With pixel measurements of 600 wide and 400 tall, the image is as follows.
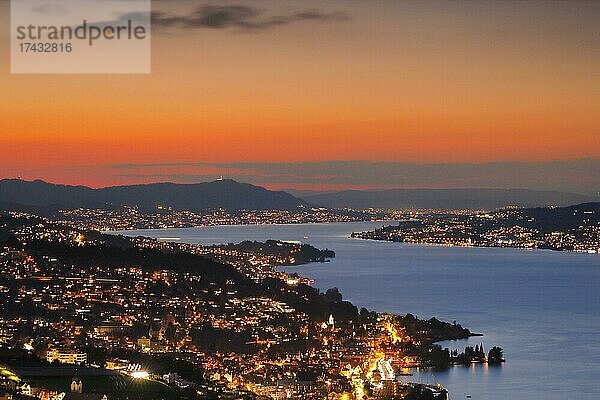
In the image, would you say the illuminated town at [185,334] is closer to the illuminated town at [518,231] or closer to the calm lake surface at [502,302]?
the calm lake surface at [502,302]

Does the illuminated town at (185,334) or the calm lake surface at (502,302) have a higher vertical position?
the illuminated town at (185,334)

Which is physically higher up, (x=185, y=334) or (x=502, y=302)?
(x=185, y=334)

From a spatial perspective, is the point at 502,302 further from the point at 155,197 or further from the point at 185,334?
the point at 155,197

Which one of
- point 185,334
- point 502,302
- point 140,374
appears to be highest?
point 140,374

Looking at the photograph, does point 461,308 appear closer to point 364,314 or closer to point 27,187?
point 364,314

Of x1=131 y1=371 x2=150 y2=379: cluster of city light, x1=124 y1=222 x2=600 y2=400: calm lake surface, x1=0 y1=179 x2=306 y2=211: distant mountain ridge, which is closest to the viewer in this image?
x1=131 y1=371 x2=150 y2=379: cluster of city light

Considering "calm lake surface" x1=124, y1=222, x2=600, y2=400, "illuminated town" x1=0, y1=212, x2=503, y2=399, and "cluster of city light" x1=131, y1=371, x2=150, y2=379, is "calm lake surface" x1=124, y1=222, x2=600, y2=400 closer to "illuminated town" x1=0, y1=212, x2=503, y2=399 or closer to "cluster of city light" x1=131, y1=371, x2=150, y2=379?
"illuminated town" x1=0, y1=212, x2=503, y2=399

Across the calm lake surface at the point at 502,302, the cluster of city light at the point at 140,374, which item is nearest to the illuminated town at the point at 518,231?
the calm lake surface at the point at 502,302

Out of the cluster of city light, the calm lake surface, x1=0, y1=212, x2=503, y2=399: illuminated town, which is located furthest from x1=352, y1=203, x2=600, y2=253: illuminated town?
the cluster of city light

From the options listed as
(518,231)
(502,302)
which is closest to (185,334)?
(502,302)
